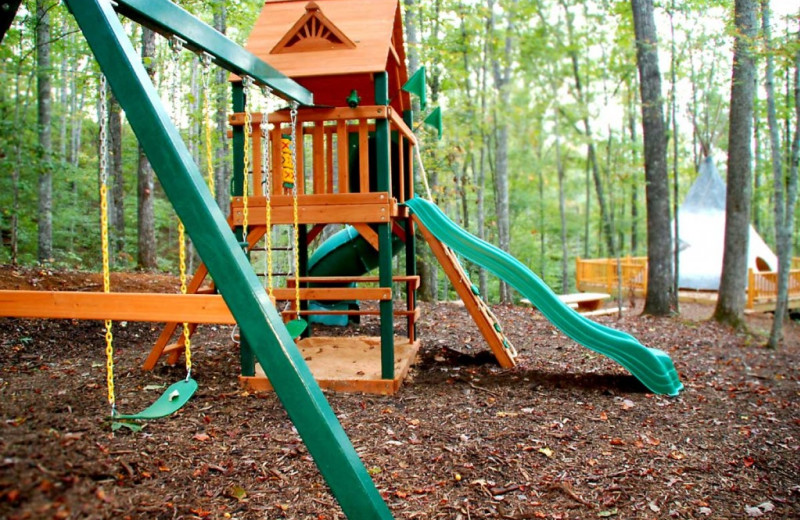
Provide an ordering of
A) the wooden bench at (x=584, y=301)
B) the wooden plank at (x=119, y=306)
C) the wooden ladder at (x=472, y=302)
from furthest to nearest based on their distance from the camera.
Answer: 1. the wooden bench at (x=584, y=301)
2. the wooden ladder at (x=472, y=302)
3. the wooden plank at (x=119, y=306)

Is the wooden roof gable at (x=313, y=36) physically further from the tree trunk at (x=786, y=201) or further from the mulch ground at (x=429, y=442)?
the tree trunk at (x=786, y=201)

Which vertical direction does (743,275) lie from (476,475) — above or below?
above

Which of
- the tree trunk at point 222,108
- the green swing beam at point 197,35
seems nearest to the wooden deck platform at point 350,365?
the green swing beam at point 197,35

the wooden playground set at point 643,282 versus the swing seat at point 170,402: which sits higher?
the swing seat at point 170,402

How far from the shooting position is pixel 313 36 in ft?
17.1

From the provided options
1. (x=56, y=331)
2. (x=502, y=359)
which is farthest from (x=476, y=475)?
(x=56, y=331)

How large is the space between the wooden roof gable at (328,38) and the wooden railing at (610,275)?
39.4ft

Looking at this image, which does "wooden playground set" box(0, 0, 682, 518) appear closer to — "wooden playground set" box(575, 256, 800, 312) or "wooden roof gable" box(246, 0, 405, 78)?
"wooden roof gable" box(246, 0, 405, 78)

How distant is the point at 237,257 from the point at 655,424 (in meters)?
3.59

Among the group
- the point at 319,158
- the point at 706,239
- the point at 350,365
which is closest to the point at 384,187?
the point at 319,158

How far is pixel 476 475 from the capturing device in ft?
10.8

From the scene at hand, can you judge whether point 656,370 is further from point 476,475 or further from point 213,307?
point 213,307

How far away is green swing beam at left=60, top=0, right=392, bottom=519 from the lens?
6.90 ft

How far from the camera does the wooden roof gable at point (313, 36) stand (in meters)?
5.16
